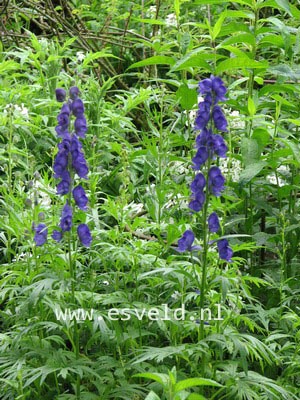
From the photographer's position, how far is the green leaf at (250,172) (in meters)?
3.83

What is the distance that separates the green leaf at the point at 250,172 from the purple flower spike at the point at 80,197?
1093mm

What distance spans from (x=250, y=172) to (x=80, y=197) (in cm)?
116

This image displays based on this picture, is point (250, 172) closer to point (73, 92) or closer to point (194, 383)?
point (73, 92)

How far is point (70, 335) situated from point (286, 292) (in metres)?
1.35

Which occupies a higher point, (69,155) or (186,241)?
(69,155)

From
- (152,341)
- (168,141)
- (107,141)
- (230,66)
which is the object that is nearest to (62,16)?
(107,141)

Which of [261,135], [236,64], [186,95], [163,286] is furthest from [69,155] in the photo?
[261,135]

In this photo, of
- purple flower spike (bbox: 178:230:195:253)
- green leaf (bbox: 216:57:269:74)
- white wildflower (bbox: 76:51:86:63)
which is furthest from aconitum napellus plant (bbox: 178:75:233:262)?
white wildflower (bbox: 76:51:86:63)

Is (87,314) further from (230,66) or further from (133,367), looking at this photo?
(230,66)

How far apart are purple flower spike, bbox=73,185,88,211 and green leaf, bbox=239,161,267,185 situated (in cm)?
109

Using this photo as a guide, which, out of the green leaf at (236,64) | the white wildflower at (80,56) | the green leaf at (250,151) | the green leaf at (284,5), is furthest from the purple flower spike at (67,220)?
the white wildflower at (80,56)

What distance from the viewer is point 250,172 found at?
12.7 ft

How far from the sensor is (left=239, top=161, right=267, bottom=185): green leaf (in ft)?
12.6

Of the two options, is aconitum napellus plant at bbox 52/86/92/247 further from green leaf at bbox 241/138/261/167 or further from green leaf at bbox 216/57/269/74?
green leaf at bbox 241/138/261/167
